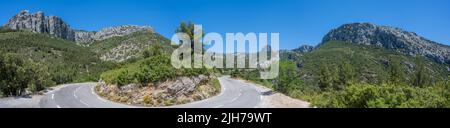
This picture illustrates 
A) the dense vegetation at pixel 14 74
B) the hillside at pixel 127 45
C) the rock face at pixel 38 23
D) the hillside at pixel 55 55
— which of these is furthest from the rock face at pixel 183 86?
the rock face at pixel 38 23

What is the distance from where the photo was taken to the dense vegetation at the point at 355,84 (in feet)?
60.6

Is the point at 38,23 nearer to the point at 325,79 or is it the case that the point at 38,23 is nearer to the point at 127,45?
the point at 127,45

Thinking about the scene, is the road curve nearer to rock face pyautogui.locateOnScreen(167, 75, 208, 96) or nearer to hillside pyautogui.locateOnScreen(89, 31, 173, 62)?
→ rock face pyautogui.locateOnScreen(167, 75, 208, 96)

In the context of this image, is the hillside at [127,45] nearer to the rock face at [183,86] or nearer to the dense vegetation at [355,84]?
the dense vegetation at [355,84]

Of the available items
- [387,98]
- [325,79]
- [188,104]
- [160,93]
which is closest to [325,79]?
[325,79]

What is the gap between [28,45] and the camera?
4481 inches

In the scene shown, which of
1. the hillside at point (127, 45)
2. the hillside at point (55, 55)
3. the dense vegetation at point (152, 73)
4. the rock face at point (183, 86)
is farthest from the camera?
the hillside at point (127, 45)

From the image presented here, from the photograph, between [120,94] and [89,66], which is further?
[89,66]

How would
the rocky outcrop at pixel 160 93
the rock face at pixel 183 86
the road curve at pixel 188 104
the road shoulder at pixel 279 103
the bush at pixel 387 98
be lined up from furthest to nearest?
the rock face at pixel 183 86 < the rocky outcrop at pixel 160 93 < the road curve at pixel 188 104 < the road shoulder at pixel 279 103 < the bush at pixel 387 98

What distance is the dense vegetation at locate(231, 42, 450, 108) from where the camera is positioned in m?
18.5

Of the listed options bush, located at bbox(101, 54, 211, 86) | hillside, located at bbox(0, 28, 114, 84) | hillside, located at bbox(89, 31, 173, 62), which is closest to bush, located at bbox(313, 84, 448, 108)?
bush, located at bbox(101, 54, 211, 86)
